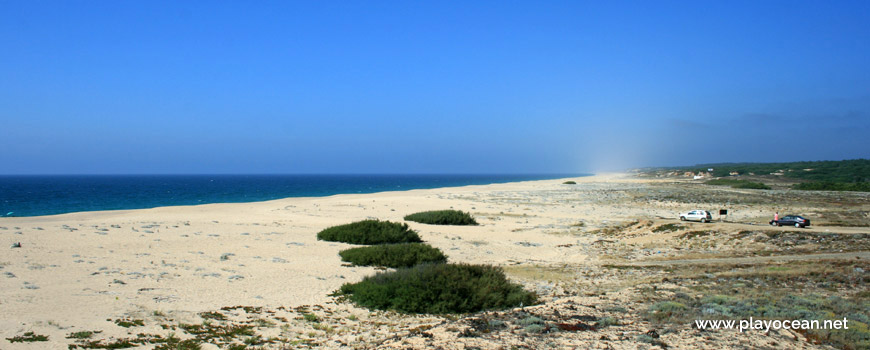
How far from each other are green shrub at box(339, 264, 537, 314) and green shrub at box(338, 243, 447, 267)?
435 cm

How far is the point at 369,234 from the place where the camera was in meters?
21.3

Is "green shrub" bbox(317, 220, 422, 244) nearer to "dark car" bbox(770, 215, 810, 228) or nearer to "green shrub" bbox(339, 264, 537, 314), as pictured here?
"green shrub" bbox(339, 264, 537, 314)

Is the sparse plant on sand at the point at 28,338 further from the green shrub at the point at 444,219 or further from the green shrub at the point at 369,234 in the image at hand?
the green shrub at the point at 444,219

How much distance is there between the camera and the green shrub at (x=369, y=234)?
20938 mm

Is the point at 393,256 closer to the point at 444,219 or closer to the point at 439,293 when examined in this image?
the point at 439,293

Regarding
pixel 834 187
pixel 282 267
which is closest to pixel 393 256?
pixel 282 267

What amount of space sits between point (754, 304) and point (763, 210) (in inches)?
1516

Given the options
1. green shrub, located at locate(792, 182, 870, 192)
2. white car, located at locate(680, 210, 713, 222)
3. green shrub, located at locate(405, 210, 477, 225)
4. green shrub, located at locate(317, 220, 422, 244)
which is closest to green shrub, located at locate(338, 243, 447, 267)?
green shrub, located at locate(317, 220, 422, 244)

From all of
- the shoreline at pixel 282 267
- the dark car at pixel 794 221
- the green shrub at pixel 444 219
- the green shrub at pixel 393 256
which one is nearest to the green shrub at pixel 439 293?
the shoreline at pixel 282 267

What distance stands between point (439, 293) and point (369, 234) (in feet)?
37.2

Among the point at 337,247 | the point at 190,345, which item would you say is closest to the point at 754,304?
the point at 190,345

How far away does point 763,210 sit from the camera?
136 ft

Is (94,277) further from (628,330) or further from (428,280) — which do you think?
(628,330)

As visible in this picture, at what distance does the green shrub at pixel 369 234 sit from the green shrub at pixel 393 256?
3.82 meters
